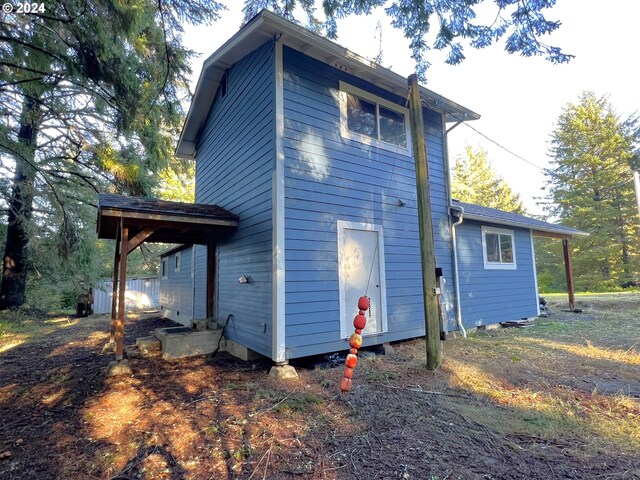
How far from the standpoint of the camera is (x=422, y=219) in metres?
4.87

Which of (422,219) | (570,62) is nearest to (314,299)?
(422,219)

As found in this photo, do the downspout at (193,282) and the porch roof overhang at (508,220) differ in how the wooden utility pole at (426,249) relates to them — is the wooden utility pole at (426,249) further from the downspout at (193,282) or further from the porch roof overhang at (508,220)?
the downspout at (193,282)

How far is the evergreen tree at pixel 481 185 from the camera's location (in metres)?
29.6

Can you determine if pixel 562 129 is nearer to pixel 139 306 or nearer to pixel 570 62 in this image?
pixel 570 62

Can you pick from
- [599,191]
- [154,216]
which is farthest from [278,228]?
[599,191]

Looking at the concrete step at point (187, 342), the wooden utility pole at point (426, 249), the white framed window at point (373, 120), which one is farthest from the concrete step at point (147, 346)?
the white framed window at point (373, 120)

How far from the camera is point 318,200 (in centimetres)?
575

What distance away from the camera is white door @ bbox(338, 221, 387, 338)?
588cm

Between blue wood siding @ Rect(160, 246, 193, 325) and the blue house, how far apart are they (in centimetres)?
144

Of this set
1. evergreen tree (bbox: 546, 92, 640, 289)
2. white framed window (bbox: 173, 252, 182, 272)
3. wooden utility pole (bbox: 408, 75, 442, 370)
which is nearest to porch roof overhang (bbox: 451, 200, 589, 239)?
wooden utility pole (bbox: 408, 75, 442, 370)

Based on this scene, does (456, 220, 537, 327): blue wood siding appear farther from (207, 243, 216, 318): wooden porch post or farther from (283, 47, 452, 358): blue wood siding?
(207, 243, 216, 318): wooden porch post

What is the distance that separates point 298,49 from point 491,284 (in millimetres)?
7081

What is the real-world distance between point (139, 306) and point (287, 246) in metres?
13.7

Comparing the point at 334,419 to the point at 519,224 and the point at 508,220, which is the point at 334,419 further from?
the point at 519,224
